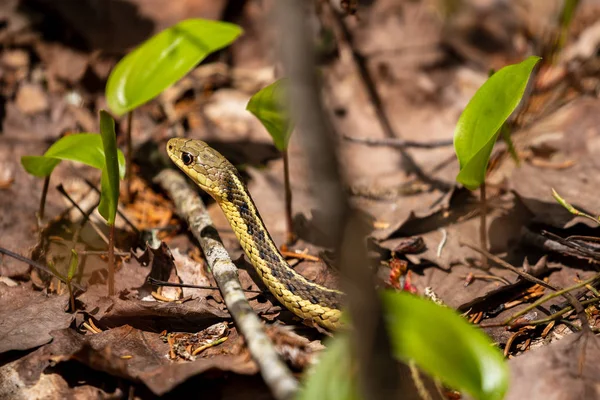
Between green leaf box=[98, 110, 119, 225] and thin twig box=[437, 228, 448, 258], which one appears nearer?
green leaf box=[98, 110, 119, 225]

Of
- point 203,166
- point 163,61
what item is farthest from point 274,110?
point 163,61

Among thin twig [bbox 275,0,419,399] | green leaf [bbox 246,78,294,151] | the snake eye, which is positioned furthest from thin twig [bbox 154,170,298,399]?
green leaf [bbox 246,78,294,151]

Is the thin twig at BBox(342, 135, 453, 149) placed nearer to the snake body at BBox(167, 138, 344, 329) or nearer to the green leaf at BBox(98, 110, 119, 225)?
the snake body at BBox(167, 138, 344, 329)

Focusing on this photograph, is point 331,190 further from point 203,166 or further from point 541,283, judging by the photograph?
point 203,166

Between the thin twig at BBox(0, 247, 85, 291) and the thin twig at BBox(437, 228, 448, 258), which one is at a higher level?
the thin twig at BBox(0, 247, 85, 291)

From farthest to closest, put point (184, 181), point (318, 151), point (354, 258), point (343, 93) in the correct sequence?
point (343, 93) → point (184, 181) → point (354, 258) → point (318, 151)

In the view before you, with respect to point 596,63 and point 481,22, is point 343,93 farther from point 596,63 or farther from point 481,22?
point 596,63

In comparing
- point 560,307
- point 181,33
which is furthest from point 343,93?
point 560,307
